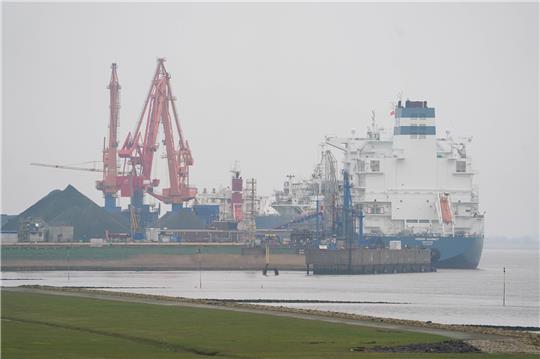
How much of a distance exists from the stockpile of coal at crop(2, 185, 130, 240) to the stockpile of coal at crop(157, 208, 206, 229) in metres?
4.29

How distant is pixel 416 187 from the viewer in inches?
4215

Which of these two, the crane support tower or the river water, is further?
the crane support tower

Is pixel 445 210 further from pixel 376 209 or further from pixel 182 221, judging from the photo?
pixel 182 221

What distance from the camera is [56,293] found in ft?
165

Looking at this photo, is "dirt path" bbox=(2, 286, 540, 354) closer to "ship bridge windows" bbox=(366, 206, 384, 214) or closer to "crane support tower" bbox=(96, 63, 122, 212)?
"ship bridge windows" bbox=(366, 206, 384, 214)

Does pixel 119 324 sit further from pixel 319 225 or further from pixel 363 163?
pixel 319 225

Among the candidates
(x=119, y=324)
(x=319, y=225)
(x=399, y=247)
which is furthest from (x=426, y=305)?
(x=319, y=225)

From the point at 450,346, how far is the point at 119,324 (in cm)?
949

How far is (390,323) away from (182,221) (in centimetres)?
8906

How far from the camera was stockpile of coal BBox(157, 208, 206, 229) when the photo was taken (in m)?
126

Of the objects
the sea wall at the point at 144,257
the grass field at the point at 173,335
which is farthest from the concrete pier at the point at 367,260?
the grass field at the point at 173,335

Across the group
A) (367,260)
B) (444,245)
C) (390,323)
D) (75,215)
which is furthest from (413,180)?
(390,323)

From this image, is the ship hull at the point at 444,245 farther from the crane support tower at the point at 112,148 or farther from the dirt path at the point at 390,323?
the dirt path at the point at 390,323

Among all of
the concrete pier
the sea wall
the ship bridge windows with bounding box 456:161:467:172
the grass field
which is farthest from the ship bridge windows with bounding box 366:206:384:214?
the grass field
